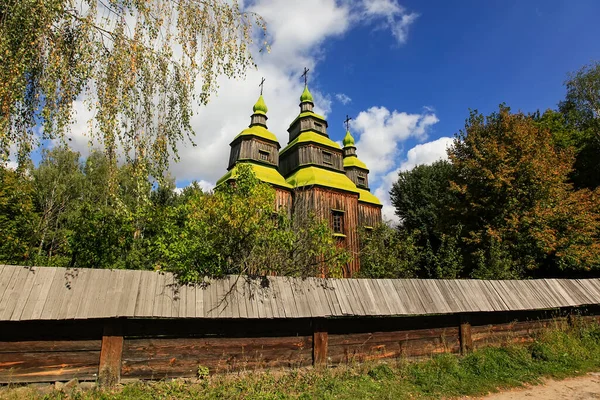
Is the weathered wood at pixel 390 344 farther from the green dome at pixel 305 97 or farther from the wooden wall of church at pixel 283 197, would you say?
the green dome at pixel 305 97

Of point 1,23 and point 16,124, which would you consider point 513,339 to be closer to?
point 16,124

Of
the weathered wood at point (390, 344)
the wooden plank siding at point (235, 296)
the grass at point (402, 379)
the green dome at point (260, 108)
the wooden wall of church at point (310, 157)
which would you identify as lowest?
the grass at point (402, 379)

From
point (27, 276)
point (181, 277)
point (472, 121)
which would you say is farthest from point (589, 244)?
point (27, 276)

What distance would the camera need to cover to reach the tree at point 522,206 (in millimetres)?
14906

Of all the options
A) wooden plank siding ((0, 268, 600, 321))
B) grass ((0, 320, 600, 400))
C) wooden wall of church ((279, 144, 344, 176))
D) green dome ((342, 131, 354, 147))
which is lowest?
grass ((0, 320, 600, 400))

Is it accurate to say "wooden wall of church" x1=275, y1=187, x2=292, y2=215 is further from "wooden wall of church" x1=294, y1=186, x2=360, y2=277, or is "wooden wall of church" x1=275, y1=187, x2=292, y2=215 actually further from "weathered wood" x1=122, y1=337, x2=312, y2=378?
"weathered wood" x1=122, y1=337, x2=312, y2=378

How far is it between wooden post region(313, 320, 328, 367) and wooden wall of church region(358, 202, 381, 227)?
1649cm

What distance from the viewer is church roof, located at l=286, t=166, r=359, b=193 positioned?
21.1 m

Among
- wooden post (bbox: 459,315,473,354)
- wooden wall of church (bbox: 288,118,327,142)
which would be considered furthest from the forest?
wooden wall of church (bbox: 288,118,327,142)

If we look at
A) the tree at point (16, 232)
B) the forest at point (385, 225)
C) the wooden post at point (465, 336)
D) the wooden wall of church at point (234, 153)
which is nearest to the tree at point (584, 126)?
the forest at point (385, 225)

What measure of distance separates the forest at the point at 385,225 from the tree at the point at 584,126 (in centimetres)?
8

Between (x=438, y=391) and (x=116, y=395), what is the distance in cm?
631

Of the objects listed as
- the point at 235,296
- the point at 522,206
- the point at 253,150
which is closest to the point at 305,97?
the point at 253,150

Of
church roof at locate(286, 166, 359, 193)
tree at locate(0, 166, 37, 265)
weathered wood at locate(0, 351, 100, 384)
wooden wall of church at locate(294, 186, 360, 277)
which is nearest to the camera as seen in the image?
weathered wood at locate(0, 351, 100, 384)
